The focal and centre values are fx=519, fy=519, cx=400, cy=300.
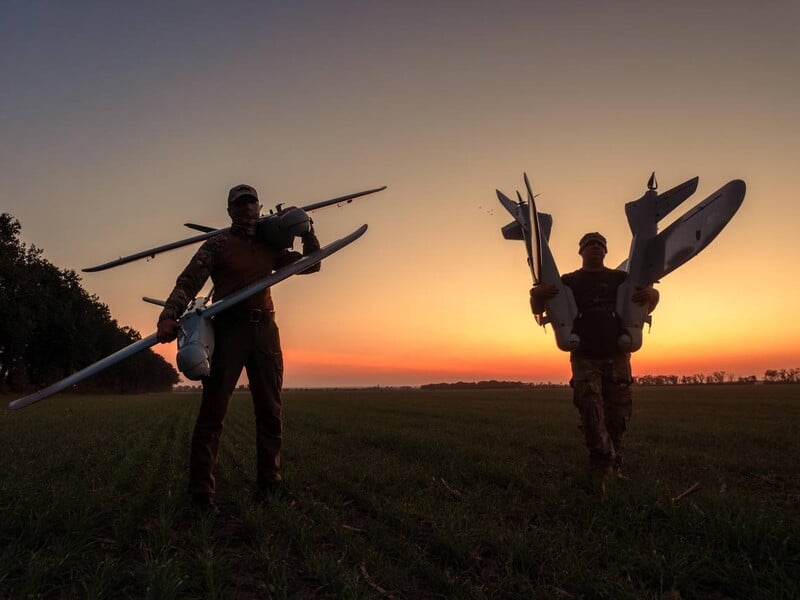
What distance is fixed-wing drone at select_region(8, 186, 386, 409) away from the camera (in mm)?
4386

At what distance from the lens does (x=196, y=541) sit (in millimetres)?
3664

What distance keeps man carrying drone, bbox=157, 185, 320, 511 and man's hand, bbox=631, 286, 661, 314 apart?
12.4ft

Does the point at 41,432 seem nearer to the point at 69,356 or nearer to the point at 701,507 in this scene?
the point at 701,507

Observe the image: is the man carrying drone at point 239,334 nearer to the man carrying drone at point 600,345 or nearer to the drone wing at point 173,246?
the drone wing at point 173,246

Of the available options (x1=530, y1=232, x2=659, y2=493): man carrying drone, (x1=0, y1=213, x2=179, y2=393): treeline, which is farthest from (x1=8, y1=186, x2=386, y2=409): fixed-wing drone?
(x1=0, y1=213, x2=179, y2=393): treeline

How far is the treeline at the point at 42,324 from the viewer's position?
4006 cm

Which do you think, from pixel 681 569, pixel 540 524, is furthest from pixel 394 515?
pixel 681 569

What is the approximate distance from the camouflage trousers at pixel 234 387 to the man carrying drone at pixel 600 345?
3.15m

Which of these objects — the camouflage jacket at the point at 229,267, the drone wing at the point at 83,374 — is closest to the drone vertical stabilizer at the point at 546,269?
the camouflage jacket at the point at 229,267

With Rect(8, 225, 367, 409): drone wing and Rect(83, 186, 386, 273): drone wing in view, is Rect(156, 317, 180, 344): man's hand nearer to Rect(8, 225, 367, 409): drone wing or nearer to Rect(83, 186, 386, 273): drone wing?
Rect(8, 225, 367, 409): drone wing

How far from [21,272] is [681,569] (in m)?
48.5

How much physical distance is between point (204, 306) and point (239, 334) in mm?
416

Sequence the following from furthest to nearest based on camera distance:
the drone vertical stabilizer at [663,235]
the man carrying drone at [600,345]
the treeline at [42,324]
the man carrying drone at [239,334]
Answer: the treeline at [42,324] → the drone vertical stabilizer at [663,235] → the man carrying drone at [600,345] → the man carrying drone at [239,334]

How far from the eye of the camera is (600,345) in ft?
19.6
